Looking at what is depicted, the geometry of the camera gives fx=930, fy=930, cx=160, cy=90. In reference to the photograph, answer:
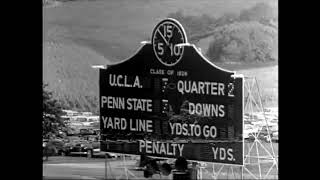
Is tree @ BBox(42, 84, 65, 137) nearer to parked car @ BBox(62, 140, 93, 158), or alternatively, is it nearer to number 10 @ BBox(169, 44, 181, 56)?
parked car @ BBox(62, 140, 93, 158)

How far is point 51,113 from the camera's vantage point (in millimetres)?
4156

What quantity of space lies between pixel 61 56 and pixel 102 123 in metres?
0.36

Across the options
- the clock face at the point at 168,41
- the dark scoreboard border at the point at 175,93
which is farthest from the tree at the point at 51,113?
the clock face at the point at 168,41

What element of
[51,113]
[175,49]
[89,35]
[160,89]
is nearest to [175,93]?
[160,89]

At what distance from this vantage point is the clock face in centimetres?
381

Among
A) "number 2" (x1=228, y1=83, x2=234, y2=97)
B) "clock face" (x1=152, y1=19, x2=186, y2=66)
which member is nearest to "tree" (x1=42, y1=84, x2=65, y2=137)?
"clock face" (x1=152, y1=19, x2=186, y2=66)

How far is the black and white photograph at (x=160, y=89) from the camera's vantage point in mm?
3666

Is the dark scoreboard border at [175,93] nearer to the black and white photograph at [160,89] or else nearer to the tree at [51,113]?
the black and white photograph at [160,89]

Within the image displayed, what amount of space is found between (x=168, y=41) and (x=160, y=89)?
0.21 meters

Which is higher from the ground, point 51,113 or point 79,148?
point 51,113

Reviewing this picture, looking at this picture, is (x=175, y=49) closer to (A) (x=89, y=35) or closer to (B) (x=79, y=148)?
(A) (x=89, y=35)
